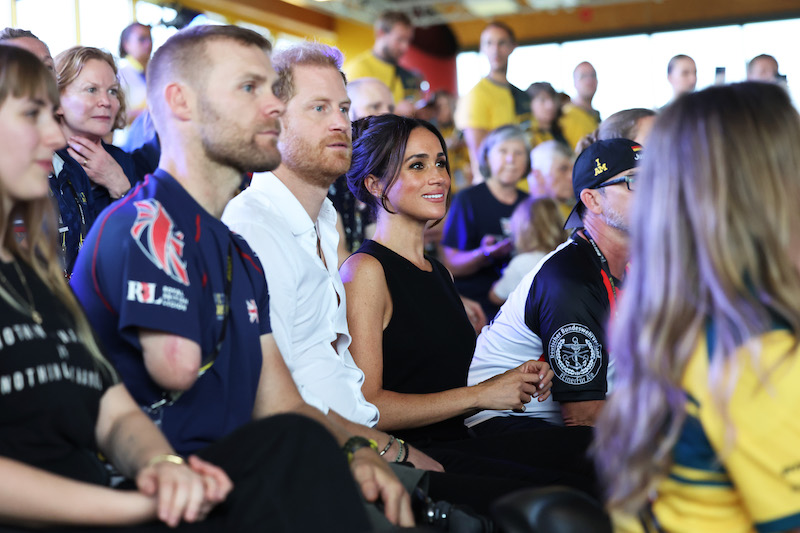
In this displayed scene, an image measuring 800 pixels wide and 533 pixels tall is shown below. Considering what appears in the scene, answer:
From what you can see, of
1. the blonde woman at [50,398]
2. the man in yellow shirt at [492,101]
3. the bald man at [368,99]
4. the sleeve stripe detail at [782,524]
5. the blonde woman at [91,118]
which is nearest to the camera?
the sleeve stripe detail at [782,524]

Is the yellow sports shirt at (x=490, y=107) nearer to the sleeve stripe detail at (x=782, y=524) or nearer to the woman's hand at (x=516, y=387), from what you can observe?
the woman's hand at (x=516, y=387)

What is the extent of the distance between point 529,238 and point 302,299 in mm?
2401

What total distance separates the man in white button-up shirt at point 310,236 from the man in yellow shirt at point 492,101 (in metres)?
3.89

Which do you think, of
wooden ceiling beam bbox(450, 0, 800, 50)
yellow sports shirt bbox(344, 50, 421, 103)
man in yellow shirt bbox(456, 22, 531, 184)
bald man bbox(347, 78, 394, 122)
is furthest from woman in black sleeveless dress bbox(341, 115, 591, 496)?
wooden ceiling beam bbox(450, 0, 800, 50)

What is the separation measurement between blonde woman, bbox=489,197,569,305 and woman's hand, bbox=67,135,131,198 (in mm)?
2011

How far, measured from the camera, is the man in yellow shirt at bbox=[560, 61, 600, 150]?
7602 mm

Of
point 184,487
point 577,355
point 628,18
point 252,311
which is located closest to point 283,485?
point 184,487

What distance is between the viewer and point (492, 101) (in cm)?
646

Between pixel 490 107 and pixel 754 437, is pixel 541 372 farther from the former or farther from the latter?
pixel 490 107

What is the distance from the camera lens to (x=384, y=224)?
2760mm

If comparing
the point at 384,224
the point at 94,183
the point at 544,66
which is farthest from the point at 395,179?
the point at 544,66

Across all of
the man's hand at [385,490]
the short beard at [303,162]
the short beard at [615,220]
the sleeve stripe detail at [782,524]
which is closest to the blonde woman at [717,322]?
the sleeve stripe detail at [782,524]

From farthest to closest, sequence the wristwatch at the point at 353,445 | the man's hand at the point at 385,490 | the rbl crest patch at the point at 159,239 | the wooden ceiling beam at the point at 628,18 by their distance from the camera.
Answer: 1. the wooden ceiling beam at the point at 628,18
2. the wristwatch at the point at 353,445
3. the man's hand at the point at 385,490
4. the rbl crest patch at the point at 159,239

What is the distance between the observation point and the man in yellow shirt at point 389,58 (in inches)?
236
